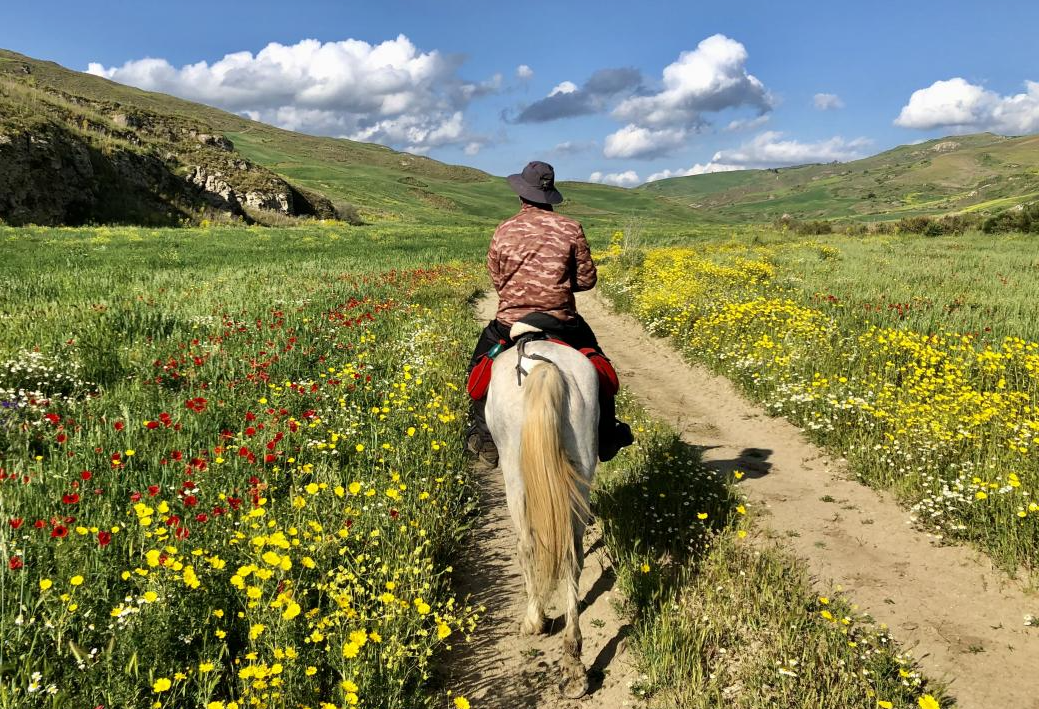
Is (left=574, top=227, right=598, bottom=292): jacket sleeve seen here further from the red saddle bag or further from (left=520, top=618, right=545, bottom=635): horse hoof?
(left=520, top=618, right=545, bottom=635): horse hoof

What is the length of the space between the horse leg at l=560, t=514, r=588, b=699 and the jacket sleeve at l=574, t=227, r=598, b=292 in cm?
191

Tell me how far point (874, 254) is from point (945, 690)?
27.6m

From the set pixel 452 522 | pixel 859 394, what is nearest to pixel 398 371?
pixel 452 522

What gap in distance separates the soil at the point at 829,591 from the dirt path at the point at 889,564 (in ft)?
0.03

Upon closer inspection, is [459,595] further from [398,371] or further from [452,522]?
[398,371]

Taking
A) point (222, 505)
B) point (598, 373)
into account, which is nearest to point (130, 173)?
point (222, 505)

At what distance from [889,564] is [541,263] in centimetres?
406

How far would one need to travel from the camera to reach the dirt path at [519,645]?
3.58 m

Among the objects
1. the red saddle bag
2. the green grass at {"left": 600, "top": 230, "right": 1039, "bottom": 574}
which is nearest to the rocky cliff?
the green grass at {"left": 600, "top": 230, "right": 1039, "bottom": 574}

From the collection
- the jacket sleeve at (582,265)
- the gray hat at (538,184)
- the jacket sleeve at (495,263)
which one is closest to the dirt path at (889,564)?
the jacket sleeve at (582,265)

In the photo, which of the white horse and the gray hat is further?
the gray hat

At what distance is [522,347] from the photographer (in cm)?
390

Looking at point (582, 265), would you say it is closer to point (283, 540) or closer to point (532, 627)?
point (532, 627)

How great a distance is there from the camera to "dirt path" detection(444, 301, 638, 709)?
358cm
